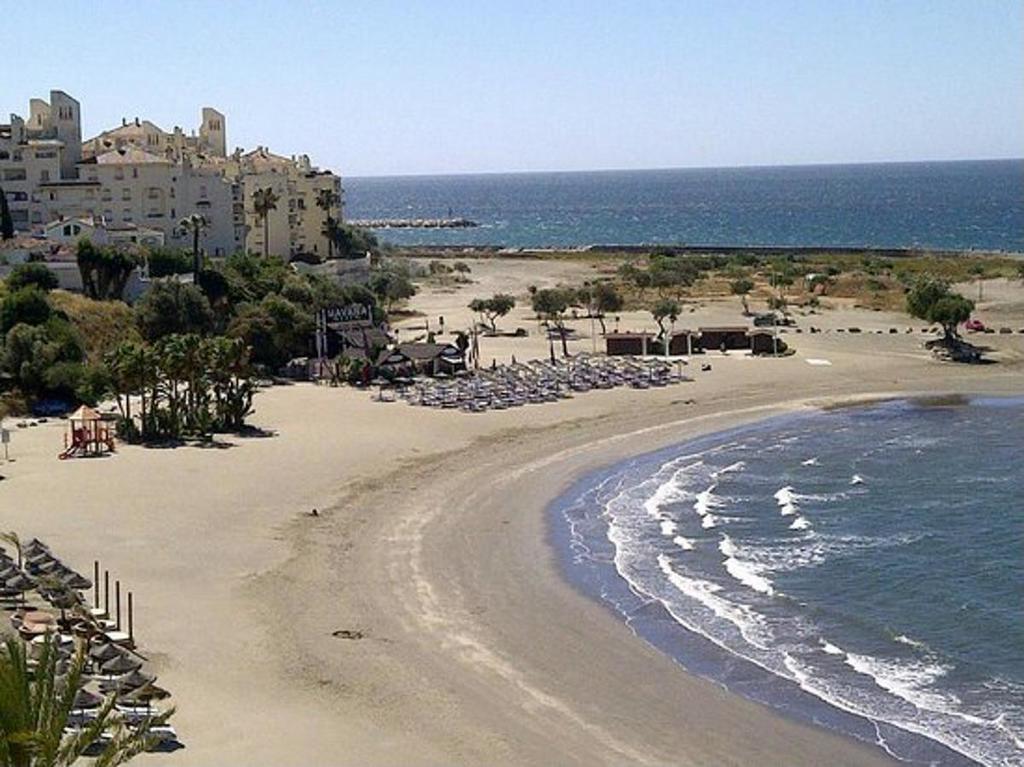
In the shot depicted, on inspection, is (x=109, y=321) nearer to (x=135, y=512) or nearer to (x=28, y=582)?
(x=135, y=512)

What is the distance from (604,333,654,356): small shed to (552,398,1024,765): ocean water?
17.5m

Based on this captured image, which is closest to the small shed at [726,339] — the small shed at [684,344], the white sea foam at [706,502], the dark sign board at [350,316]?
the small shed at [684,344]

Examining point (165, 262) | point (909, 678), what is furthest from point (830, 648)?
point (165, 262)

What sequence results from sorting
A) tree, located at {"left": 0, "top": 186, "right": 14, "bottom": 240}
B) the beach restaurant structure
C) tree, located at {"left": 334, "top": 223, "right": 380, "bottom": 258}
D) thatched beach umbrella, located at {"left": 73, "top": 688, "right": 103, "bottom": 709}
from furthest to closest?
tree, located at {"left": 334, "top": 223, "right": 380, "bottom": 258}
tree, located at {"left": 0, "top": 186, "right": 14, "bottom": 240}
the beach restaurant structure
thatched beach umbrella, located at {"left": 73, "top": 688, "right": 103, "bottom": 709}

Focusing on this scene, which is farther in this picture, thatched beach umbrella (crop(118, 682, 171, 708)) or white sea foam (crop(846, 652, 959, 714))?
white sea foam (crop(846, 652, 959, 714))

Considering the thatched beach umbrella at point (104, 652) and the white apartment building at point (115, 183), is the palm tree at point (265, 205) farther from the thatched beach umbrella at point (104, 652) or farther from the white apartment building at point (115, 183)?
the thatched beach umbrella at point (104, 652)

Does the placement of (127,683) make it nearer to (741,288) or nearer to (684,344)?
(684,344)

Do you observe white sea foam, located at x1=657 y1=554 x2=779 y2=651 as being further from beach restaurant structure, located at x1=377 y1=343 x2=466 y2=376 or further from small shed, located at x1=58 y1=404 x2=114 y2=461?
beach restaurant structure, located at x1=377 y1=343 x2=466 y2=376

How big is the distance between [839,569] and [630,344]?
1452 inches

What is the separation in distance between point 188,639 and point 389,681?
429 centimetres

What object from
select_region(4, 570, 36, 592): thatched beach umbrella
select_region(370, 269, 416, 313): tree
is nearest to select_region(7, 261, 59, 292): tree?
select_region(370, 269, 416, 313): tree

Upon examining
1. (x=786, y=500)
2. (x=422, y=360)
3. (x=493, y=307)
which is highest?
(x=493, y=307)

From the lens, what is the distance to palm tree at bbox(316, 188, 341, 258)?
328ft

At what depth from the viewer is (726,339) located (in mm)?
71750
